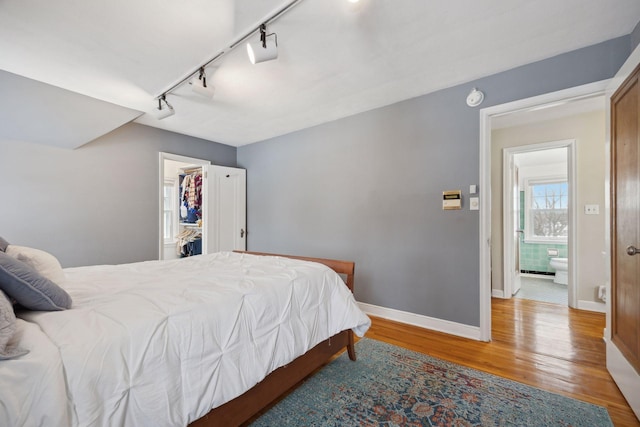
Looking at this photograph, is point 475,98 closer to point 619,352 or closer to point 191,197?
point 619,352

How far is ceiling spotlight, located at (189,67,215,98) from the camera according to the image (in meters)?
2.35

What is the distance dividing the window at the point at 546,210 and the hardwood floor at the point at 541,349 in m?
3.28

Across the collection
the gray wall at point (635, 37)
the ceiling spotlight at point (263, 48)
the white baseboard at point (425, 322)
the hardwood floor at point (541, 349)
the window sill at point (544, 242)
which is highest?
the gray wall at point (635, 37)

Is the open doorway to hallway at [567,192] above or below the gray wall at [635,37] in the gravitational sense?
below

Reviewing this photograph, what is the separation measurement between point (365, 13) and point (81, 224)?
3.65 meters

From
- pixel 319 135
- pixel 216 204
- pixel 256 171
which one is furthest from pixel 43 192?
pixel 319 135

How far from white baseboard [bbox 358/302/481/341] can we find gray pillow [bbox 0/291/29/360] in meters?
2.98

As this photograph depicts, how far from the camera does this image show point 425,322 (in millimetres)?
2898

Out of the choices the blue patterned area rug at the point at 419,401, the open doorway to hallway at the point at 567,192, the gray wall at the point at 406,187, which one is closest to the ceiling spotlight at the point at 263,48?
the gray wall at the point at 406,187

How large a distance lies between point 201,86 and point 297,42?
962 millimetres

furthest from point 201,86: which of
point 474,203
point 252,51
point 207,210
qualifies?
point 474,203

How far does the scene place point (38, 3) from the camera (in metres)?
1.60

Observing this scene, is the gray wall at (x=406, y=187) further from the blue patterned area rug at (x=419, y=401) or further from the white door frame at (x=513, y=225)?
the white door frame at (x=513, y=225)

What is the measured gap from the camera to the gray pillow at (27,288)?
99 centimetres
